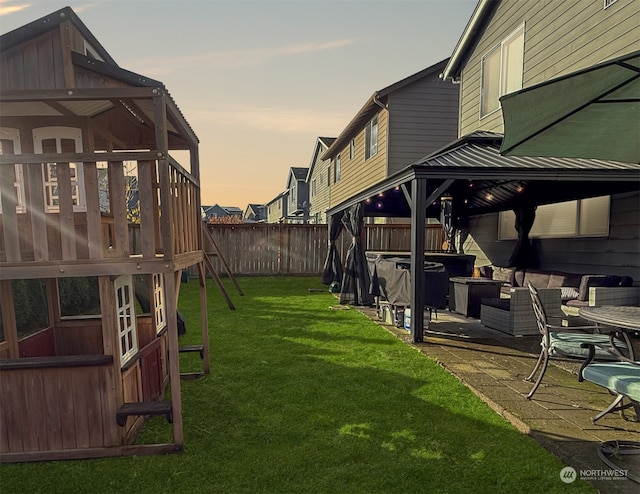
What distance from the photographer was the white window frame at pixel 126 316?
3.54 meters

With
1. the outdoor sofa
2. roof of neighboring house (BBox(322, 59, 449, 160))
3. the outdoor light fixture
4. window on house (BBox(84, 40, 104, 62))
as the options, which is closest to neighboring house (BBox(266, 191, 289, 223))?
roof of neighboring house (BBox(322, 59, 449, 160))

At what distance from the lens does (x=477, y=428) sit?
320 cm

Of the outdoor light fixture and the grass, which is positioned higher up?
the outdoor light fixture

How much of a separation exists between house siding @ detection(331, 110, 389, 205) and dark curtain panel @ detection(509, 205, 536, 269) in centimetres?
486

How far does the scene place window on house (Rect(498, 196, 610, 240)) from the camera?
22.7ft

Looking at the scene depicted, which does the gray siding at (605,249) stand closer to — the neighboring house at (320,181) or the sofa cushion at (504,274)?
the sofa cushion at (504,274)

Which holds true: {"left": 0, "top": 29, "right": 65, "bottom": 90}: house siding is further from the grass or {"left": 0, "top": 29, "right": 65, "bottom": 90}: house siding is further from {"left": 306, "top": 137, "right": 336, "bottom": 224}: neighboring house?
{"left": 306, "top": 137, "right": 336, "bottom": 224}: neighboring house

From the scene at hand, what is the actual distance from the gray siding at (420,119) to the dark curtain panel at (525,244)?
14.7 feet

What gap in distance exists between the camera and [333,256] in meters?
11.4

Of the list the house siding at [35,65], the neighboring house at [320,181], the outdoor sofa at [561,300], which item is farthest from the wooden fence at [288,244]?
the house siding at [35,65]

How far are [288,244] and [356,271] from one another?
235 inches

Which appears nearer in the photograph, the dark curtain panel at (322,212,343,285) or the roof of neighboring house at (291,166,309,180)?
the dark curtain panel at (322,212,343,285)

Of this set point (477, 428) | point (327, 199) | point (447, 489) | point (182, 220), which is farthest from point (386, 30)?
point (327, 199)

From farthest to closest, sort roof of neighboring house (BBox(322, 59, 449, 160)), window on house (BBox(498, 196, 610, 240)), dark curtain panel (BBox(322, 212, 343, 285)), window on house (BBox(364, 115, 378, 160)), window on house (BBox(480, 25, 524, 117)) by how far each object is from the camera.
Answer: window on house (BBox(364, 115, 378, 160)) → roof of neighboring house (BBox(322, 59, 449, 160)) → dark curtain panel (BBox(322, 212, 343, 285)) → window on house (BBox(480, 25, 524, 117)) → window on house (BBox(498, 196, 610, 240))
